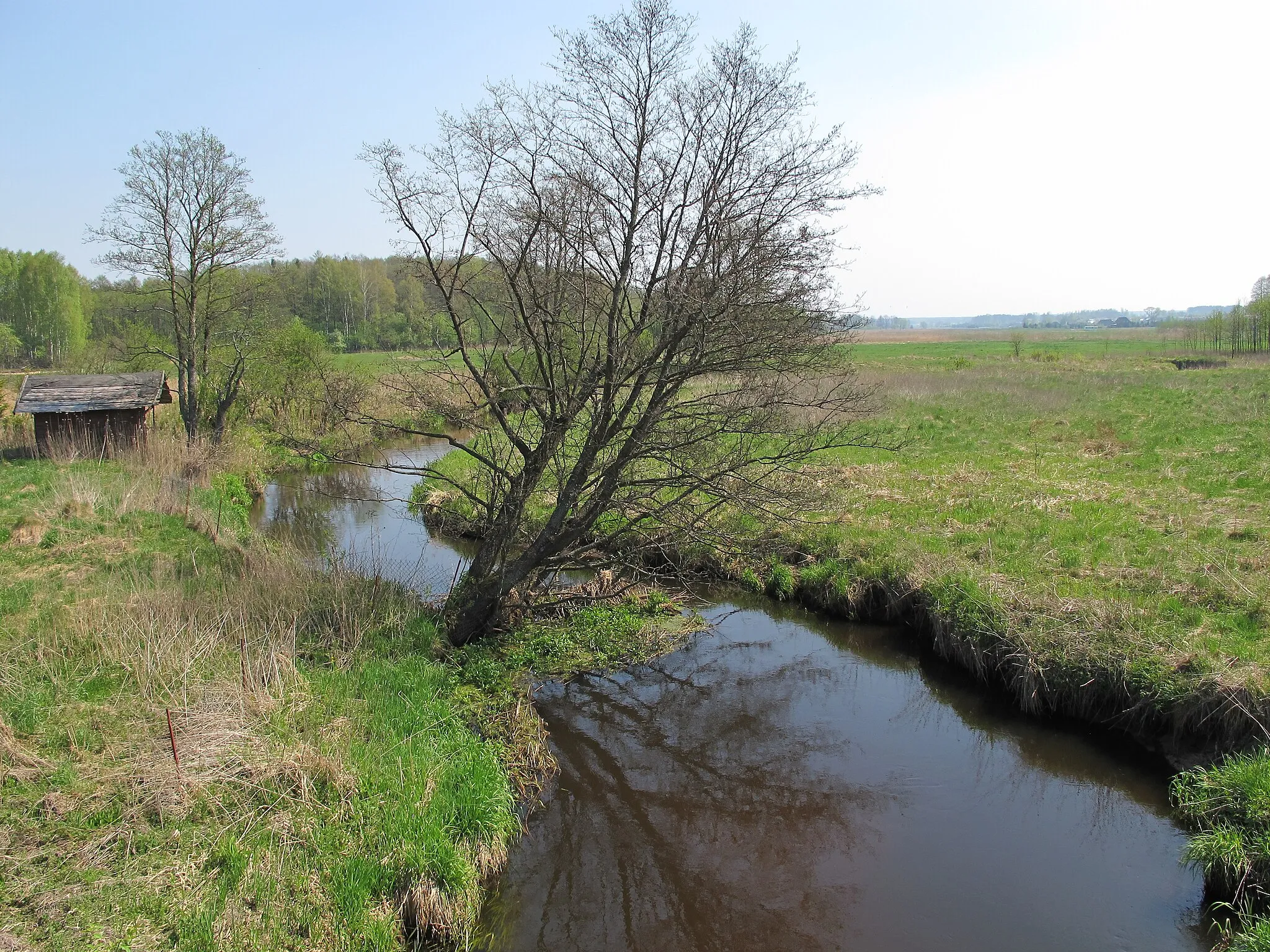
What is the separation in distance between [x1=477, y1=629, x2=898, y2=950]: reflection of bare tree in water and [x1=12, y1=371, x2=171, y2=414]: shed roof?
2098 centimetres

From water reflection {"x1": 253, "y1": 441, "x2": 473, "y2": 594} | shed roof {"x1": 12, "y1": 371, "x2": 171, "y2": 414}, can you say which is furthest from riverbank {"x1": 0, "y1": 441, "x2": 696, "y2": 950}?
shed roof {"x1": 12, "y1": 371, "x2": 171, "y2": 414}

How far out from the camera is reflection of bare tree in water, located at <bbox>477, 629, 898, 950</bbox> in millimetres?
6445

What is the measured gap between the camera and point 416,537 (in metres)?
18.0

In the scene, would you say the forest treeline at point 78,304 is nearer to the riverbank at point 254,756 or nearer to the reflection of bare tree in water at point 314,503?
the reflection of bare tree in water at point 314,503

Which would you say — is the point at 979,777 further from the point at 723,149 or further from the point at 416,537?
the point at 416,537

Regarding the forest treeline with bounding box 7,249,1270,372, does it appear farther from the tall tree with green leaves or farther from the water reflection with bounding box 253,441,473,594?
the water reflection with bounding box 253,441,473,594

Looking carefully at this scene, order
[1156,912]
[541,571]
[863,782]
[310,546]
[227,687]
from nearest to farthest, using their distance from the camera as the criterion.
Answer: [1156,912]
[227,687]
[863,782]
[541,571]
[310,546]

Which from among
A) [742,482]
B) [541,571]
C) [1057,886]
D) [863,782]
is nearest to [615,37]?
[742,482]

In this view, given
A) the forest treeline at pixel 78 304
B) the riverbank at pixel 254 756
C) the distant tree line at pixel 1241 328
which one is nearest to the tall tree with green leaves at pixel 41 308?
the forest treeline at pixel 78 304

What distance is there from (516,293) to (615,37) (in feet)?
10.6

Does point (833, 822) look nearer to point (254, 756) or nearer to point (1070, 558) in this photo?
point (254, 756)

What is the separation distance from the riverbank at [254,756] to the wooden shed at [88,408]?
1373 cm

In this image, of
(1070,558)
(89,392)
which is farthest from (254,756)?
(89,392)

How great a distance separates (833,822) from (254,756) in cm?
541
